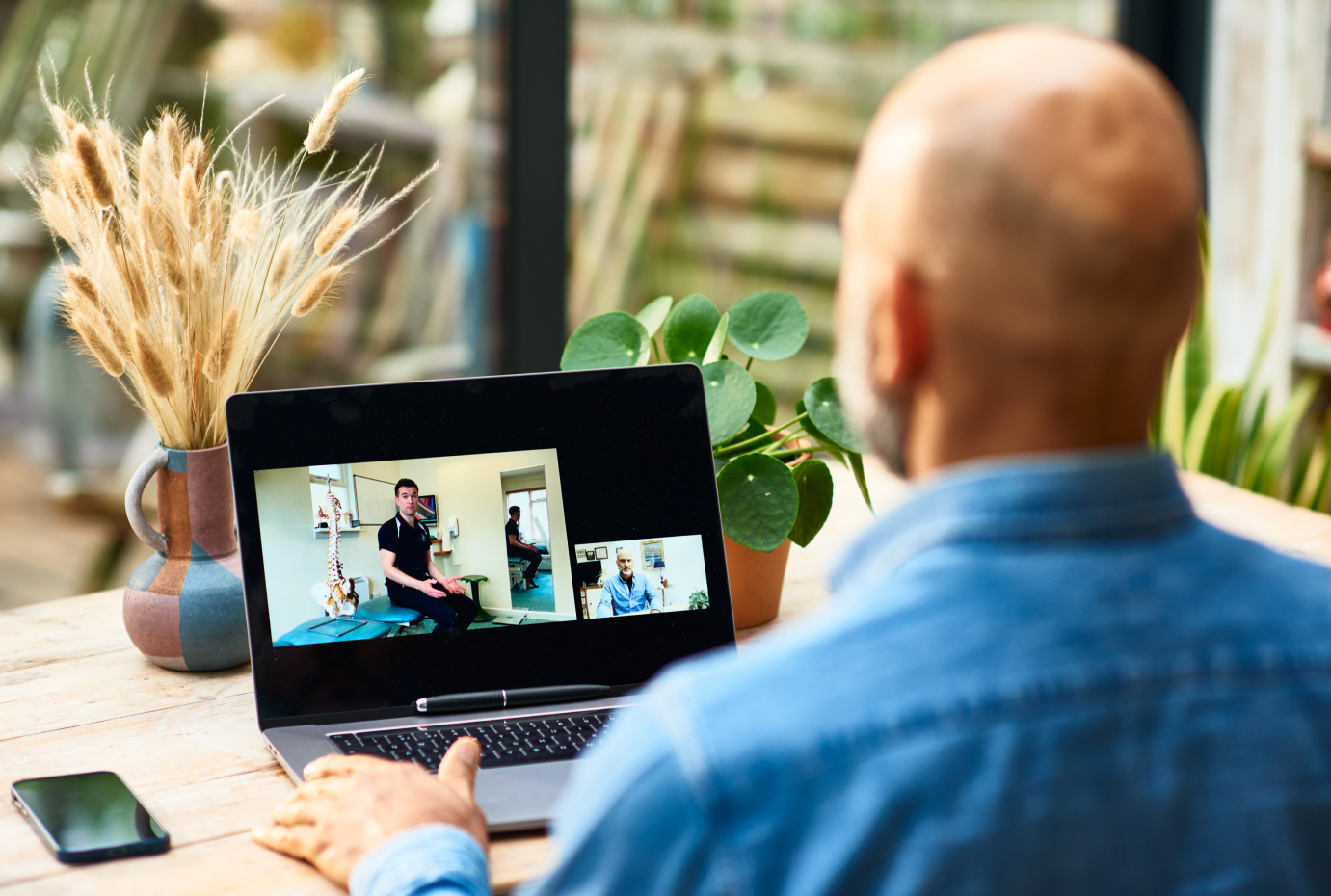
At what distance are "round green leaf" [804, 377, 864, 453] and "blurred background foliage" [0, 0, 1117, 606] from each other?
2.26ft

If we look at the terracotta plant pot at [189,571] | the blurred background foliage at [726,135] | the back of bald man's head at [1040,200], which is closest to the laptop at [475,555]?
the terracotta plant pot at [189,571]

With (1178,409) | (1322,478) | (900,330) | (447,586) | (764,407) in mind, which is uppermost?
(900,330)

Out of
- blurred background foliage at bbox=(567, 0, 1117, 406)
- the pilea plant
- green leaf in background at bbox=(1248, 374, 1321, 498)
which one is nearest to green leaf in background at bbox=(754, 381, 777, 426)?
the pilea plant

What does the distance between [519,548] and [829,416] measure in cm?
33

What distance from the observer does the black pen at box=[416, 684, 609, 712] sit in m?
1.01

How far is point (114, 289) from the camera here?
103 centimetres

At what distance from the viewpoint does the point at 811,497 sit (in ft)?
3.91

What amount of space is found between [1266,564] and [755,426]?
677 millimetres

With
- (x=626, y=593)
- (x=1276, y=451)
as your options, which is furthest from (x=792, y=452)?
(x=1276, y=451)

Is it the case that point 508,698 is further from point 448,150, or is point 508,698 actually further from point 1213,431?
point 1213,431

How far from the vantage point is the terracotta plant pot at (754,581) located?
122 cm

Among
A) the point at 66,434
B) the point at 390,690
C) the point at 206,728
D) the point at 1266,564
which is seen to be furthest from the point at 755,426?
the point at 66,434

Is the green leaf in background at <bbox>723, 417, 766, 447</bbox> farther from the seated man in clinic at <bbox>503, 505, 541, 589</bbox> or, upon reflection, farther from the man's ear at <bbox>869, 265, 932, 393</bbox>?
the man's ear at <bbox>869, 265, 932, 393</bbox>

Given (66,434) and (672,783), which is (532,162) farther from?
(672,783)
